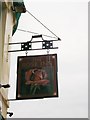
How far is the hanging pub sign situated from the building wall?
664 millimetres

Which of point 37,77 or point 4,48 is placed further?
point 4,48

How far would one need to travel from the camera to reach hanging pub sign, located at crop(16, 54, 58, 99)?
28.3ft

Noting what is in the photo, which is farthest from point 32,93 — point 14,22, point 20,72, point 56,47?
point 14,22

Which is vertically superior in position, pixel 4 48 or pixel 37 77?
pixel 4 48

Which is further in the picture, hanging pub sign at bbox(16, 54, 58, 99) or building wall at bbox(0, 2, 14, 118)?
building wall at bbox(0, 2, 14, 118)

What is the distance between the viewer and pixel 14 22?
11672 millimetres

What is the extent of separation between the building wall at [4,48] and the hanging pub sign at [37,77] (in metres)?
0.66

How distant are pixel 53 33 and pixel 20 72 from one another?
97.0 inches

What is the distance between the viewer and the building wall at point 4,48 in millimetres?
9682

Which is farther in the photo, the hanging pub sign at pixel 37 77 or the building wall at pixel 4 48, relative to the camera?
the building wall at pixel 4 48

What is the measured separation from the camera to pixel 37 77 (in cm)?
888

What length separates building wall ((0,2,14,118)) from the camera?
968 cm

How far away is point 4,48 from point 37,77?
4.88 ft

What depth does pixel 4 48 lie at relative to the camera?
9.75 m
